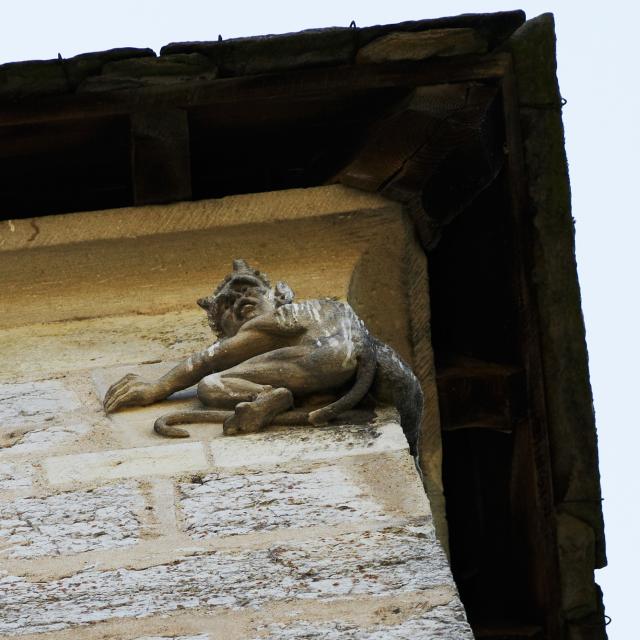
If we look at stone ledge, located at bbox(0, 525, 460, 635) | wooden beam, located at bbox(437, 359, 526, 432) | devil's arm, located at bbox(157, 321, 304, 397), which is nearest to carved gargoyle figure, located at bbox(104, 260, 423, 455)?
devil's arm, located at bbox(157, 321, 304, 397)

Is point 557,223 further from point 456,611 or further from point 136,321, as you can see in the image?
point 456,611

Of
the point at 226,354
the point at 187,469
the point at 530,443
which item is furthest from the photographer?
the point at 530,443

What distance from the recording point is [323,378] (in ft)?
18.4

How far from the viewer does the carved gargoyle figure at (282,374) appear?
5582 millimetres

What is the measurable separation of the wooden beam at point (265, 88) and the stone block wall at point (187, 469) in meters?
0.32

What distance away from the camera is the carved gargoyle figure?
18.3 ft

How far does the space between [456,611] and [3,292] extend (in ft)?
9.66

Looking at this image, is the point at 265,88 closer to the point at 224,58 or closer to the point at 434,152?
the point at 224,58

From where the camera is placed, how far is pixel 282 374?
18.5ft

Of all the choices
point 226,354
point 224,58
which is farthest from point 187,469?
point 224,58

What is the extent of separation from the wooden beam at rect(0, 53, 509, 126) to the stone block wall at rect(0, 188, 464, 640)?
1.04 feet

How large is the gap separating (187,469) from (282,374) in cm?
45

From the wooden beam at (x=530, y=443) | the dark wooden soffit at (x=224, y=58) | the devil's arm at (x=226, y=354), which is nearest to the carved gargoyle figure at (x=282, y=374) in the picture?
the devil's arm at (x=226, y=354)

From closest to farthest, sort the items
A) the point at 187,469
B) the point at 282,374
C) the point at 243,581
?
the point at 243,581
the point at 187,469
the point at 282,374
